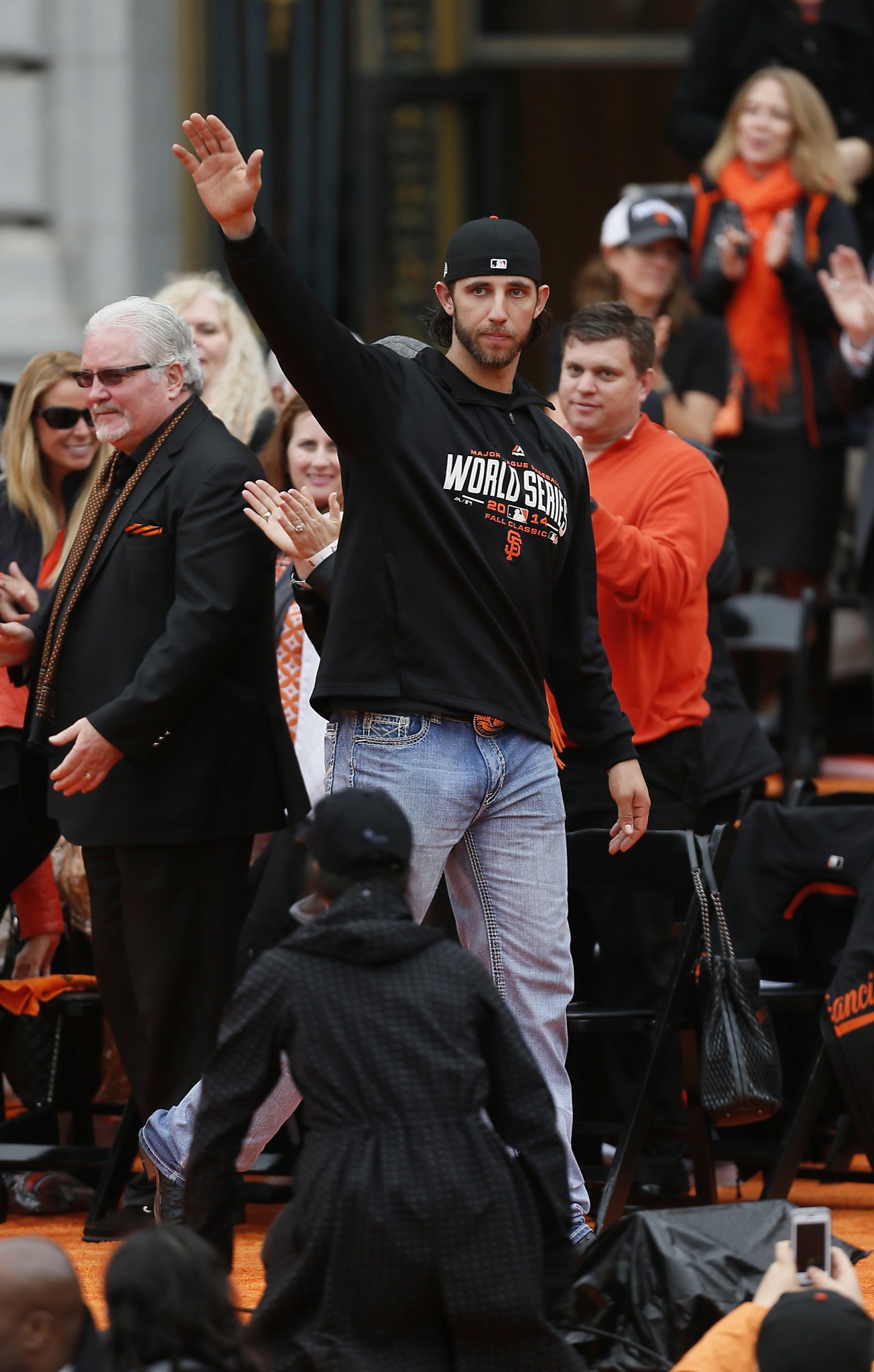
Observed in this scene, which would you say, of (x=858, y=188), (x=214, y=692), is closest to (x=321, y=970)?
(x=214, y=692)

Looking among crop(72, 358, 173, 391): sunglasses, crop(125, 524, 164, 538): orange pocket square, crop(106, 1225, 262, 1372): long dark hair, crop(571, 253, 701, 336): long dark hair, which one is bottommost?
crop(106, 1225, 262, 1372): long dark hair

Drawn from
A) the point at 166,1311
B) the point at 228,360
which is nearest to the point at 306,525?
the point at 166,1311

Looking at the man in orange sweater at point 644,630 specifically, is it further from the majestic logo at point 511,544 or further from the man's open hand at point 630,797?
the majestic logo at point 511,544

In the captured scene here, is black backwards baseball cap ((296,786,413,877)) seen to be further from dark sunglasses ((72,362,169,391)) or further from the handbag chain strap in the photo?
dark sunglasses ((72,362,169,391))

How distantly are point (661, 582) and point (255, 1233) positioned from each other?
1.86m

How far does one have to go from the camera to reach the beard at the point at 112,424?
5090mm

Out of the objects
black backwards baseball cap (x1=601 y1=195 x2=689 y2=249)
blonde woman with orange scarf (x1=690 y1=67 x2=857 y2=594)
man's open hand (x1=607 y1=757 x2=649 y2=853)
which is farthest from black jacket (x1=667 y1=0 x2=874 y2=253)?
man's open hand (x1=607 y1=757 x2=649 y2=853)

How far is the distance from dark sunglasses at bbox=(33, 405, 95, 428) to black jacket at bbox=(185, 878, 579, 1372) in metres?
2.64

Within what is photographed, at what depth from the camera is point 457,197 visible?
35.1ft

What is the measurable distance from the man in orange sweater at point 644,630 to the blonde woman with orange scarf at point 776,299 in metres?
2.45

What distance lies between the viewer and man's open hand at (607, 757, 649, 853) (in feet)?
15.4

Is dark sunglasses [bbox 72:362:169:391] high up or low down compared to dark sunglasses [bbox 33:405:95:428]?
up

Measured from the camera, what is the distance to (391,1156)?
341 centimetres

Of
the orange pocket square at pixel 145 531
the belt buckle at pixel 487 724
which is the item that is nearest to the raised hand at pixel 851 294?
the orange pocket square at pixel 145 531
